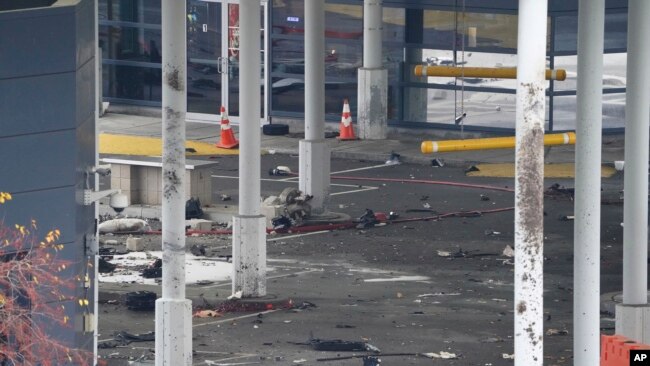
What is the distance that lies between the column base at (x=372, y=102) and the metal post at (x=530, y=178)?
67.5ft

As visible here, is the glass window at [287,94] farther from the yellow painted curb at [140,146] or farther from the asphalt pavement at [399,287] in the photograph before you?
the asphalt pavement at [399,287]

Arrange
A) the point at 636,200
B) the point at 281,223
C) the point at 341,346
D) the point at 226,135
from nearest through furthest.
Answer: the point at 636,200
the point at 341,346
the point at 281,223
the point at 226,135

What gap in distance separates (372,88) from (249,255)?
43.1 ft

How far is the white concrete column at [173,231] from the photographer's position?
15453 mm

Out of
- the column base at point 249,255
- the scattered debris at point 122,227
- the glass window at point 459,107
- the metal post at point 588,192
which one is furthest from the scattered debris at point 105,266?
the glass window at point 459,107

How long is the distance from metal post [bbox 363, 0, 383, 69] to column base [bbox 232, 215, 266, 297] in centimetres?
1286

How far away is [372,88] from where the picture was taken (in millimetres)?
31922

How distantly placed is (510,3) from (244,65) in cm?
1303

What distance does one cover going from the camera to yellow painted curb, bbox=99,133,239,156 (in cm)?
3050

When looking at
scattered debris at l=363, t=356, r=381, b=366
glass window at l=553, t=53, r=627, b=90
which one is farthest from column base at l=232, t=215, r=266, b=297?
glass window at l=553, t=53, r=627, b=90

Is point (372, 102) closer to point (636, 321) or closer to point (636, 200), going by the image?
point (636, 200)

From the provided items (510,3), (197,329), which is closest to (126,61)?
(510,3)

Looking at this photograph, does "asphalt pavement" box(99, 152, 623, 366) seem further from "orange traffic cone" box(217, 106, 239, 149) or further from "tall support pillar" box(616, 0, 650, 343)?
"orange traffic cone" box(217, 106, 239, 149)

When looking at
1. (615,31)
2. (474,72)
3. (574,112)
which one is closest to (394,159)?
(574,112)
